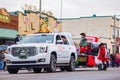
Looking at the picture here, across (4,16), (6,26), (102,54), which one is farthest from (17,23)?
(102,54)

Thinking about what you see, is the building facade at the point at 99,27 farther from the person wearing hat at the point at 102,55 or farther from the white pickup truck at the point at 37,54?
the white pickup truck at the point at 37,54

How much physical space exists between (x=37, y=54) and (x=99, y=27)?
58.0 m

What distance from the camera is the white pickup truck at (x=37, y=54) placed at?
767 inches

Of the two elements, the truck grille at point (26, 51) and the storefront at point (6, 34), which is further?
the storefront at point (6, 34)

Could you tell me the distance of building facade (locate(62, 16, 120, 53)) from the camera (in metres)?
75.2

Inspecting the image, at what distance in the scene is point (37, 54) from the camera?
1950 cm

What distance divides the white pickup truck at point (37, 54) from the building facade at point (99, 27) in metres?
51.6

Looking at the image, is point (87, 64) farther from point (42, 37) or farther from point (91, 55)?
point (42, 37)

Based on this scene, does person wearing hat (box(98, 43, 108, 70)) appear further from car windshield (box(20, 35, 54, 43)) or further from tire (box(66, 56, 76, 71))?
car windshield (box(20, 35, 54, 43))

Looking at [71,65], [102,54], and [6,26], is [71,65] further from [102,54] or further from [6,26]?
[6,26]

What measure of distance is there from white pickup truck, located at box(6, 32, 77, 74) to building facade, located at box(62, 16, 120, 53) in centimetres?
5164

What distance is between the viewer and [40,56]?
19500mm

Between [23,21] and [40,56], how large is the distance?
25.7 metres

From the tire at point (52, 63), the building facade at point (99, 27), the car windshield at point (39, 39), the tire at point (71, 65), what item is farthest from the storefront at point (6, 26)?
the building facade at point (99, 27)
